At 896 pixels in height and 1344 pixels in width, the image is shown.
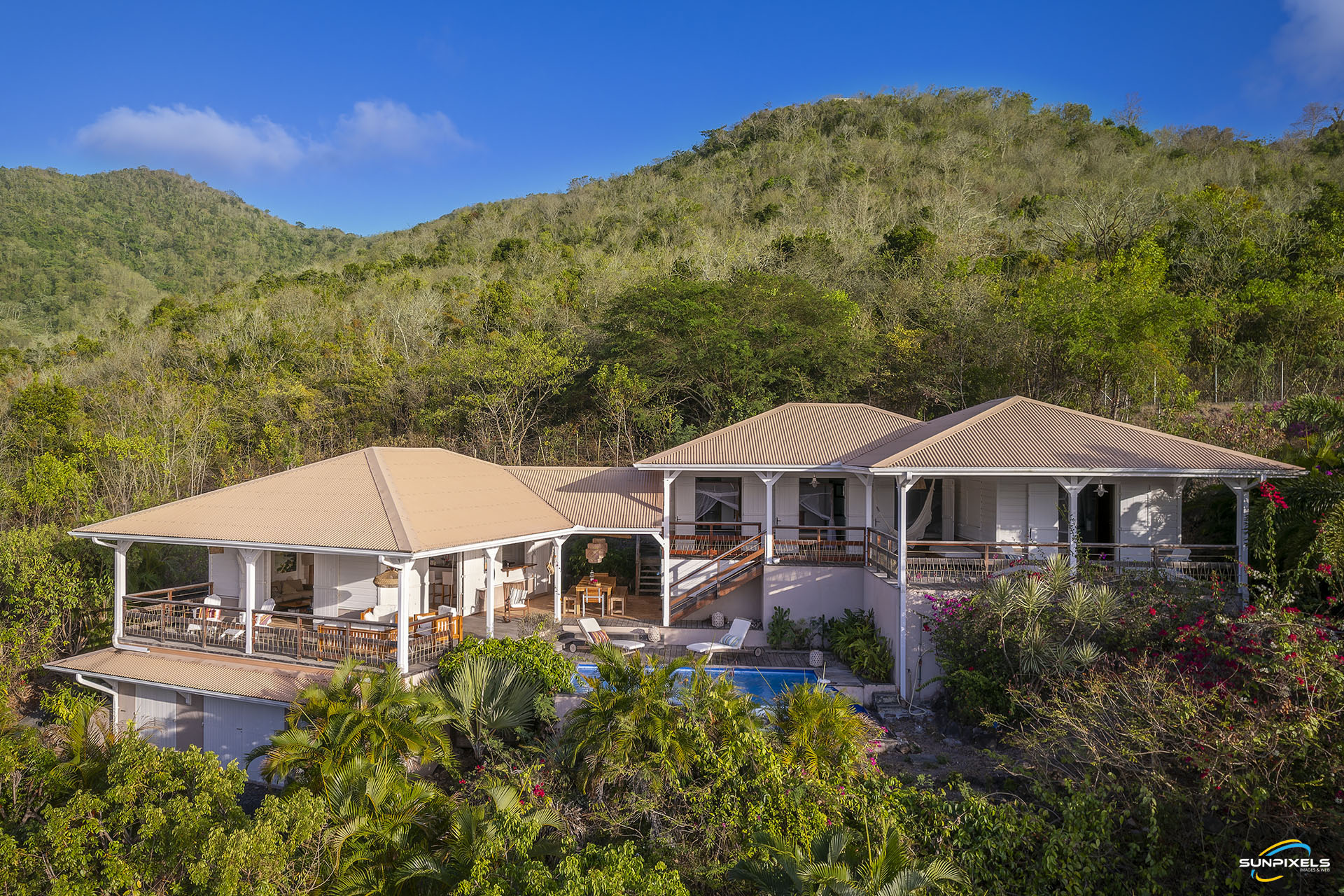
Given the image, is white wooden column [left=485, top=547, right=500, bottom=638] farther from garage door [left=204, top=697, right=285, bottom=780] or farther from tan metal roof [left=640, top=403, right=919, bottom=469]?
tan metal roof [left=640, top=403, right=919, bottom=469]

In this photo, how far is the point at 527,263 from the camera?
4600 cm

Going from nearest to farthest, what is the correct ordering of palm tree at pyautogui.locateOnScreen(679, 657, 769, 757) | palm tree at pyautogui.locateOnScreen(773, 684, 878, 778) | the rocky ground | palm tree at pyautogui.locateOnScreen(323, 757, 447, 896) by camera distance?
1. palm tree at pyautogui.locateOnScreen(323, 757, 447, 896)
2. palm tree at pyautogui.locateOnScreen(679, 657, 769, 757)
3. palm tree at pyautogui.locateOnScreen(773, 684, 878, 778)
4. the rocky ground

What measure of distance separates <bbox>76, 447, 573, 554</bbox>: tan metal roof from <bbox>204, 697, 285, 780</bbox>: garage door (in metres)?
2.94

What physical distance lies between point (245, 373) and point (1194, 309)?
38.3 m

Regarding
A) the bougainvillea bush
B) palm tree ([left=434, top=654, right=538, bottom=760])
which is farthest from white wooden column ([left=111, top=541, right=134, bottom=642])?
the bougainvillea bush

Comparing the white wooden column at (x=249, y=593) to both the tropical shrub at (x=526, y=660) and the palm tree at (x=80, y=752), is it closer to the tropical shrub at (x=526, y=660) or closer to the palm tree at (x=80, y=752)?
the palm tree at (x=80, y=752)

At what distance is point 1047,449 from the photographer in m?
14.3

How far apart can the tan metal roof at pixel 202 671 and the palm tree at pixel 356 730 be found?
187 cm

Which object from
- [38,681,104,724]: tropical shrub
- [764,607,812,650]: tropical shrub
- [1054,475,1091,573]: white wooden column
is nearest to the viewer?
[38,681,104,724]: tropical shrub

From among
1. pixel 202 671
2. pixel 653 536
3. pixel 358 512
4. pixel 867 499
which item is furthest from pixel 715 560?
pixel 202 671

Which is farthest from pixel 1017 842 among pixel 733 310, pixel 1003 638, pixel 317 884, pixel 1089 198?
pixel 1089 198

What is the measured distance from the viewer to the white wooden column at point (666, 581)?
16.5 meters

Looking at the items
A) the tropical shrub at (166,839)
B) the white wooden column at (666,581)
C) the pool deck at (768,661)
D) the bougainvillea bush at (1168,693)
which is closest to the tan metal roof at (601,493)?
the white wooden column at (666,581)

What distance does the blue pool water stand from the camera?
13.5 metres
